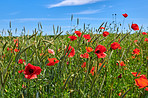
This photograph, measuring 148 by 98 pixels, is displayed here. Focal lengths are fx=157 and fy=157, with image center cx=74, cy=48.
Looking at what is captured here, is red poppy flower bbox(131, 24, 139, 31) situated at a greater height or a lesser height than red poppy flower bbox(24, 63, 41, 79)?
greater

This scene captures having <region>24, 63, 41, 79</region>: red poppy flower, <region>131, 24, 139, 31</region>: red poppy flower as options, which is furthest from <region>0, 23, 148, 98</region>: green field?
<region>131, 24, 139, 31</region>: red poppy flower

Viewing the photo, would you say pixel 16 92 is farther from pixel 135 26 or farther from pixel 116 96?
pixel 135 26

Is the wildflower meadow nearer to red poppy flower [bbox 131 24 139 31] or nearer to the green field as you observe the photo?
the green field

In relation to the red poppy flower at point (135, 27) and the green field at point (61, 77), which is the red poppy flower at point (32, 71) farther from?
the red poppy flower at point (135, 27)

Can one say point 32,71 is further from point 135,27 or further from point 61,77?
point 135,27

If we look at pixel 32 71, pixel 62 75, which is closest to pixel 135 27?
pixel 62 75

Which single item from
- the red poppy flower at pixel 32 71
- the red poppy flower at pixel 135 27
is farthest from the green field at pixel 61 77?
the red poppy flower at pixel 135 27

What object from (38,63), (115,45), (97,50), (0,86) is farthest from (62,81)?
(115,45)

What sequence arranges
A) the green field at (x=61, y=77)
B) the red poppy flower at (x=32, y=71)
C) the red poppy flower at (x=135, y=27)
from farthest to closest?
1. the red poppy flower at (x=135, y=27)
2. the red poppy flower at (x=32, y=71)
3. the green field at (x=61, y=77)

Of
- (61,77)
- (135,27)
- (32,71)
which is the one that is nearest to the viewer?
(32,71)

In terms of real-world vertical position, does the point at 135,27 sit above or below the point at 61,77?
above

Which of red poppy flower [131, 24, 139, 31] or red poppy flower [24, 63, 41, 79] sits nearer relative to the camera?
red poppy flower [24, 63, 41, 79]

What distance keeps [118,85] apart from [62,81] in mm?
680

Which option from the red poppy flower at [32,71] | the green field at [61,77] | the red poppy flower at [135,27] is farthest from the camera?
the red poppy flower at [135,27]
